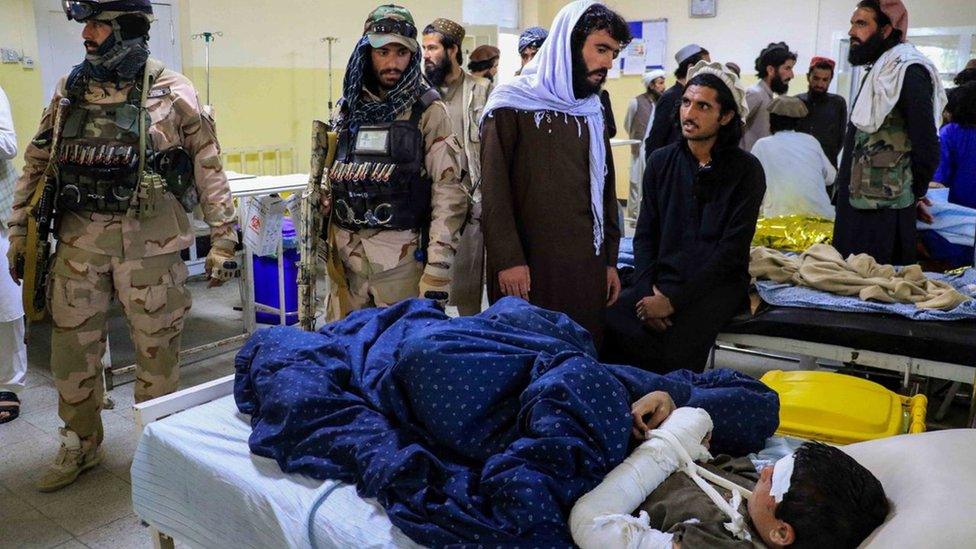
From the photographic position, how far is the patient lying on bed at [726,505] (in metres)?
1.45

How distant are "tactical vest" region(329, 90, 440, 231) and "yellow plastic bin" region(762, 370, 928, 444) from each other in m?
1.34

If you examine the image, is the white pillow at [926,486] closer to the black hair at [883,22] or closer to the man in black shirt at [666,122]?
the black hair at [883,22]

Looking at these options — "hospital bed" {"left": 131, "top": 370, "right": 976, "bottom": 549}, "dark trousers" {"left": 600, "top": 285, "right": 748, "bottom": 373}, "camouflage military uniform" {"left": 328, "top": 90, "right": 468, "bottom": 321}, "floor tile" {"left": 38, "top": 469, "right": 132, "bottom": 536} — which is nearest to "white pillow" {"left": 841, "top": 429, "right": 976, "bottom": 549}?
"hospital bed" {"left": 131, "top": 370, "right": 976, "bottom": 549}

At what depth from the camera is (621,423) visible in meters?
1.65

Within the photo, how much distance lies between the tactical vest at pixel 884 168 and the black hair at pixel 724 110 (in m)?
0.96

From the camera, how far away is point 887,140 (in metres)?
3.60

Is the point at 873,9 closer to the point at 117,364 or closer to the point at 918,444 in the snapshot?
the point at 918,444

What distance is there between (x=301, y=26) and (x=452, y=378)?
574 centimetres

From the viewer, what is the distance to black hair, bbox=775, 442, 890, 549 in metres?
1.44

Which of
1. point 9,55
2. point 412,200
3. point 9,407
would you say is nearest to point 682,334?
point 412,200

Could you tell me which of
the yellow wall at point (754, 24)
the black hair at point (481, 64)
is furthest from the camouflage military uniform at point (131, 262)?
the yellow wall at point (754, 24)

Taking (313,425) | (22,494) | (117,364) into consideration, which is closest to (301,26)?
(117,364)

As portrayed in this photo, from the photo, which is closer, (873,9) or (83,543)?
(83,543)

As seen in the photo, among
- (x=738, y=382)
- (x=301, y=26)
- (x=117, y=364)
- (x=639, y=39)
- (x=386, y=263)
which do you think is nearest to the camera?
(x=738, y=382)
